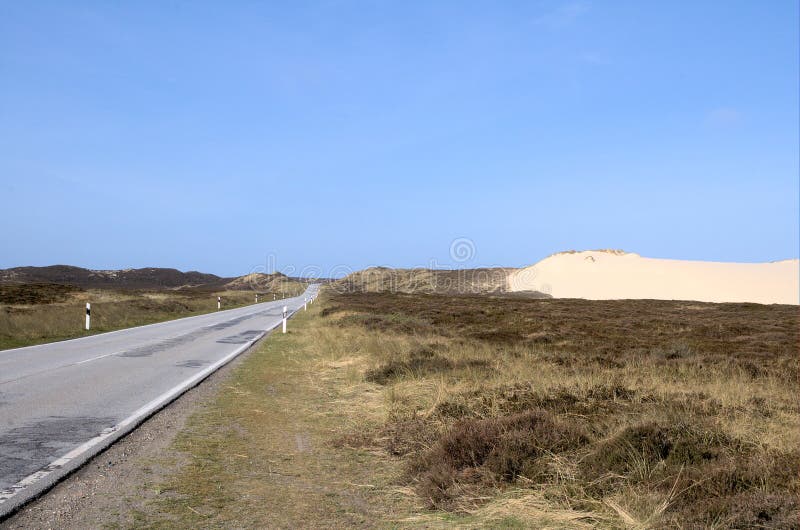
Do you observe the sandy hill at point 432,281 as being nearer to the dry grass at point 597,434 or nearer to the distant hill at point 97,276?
the distant hill at point 97,276

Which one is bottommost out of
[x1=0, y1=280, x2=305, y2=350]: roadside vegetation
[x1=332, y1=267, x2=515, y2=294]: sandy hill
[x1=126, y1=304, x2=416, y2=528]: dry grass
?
[x1=126, y1=304, x2=416, y2=528]: dry grass

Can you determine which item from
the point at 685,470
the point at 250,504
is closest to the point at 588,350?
the point at 685,470

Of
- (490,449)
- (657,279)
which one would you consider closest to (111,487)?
(490,449)

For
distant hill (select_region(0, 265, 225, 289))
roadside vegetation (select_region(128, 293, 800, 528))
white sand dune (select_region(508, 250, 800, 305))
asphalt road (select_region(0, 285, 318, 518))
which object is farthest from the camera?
distant hill (select_region(0, 265, 225, 289))

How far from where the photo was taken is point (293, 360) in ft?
52.6

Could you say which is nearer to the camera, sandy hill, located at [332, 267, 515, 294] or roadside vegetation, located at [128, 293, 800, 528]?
roadside vegetation, located at [128, 293, 800, 528]

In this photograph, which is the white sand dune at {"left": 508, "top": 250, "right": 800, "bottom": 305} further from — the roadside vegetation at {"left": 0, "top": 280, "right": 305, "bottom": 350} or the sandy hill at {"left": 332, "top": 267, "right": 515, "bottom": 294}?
the roadside vegetation at {"left": 0, "top": 280, "right": 305, "bottom": 350}

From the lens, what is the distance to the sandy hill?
10744cm

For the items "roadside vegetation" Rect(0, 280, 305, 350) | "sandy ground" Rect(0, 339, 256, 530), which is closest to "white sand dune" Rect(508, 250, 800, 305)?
"roadside vegetation" Rect(0, 280, 305, 350)

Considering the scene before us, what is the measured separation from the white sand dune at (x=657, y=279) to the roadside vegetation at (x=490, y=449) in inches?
2754

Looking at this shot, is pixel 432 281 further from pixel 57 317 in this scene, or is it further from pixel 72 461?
pixel 72 461

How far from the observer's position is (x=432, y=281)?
11888cm

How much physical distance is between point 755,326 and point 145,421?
A: 2679 centimetres

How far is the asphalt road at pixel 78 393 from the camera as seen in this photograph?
6273 mm
